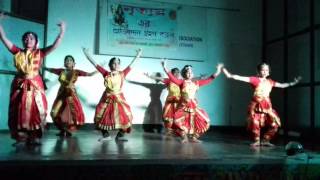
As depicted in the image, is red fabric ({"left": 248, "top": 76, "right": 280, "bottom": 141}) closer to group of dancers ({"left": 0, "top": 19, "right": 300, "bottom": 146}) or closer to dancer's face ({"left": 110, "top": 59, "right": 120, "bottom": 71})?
group of dancers ({"left": 0, "top": 19, "right": 300, "bottom": 146})

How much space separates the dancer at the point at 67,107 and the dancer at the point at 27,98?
4.78 ft

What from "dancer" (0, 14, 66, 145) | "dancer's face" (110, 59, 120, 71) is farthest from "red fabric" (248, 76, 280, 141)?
"dancer" (0, 14, 66, 145)

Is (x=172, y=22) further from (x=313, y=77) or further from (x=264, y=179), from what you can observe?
(x=264, y=179)

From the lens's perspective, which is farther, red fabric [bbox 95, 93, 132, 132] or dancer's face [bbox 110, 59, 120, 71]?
dancer's face [bbox 110, 59, 120, 71]

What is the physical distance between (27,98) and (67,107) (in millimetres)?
1617

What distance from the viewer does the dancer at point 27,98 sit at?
420 centimetres

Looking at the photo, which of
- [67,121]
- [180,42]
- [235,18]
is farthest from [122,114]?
[235,18]

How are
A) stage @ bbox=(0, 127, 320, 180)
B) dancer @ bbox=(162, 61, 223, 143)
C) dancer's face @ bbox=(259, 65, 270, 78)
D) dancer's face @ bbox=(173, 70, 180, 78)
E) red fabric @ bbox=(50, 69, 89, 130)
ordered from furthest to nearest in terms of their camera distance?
1. dancer's face @ bbox=(173, 70, 180, 78)
2. red fabric @ bbox=(50, 69, 89, 130)
3. dancer @ bbox=(162, 61, 223, 143)
4. dancer's face @ bbox=(259, 65, 270, 78)
5. stage @ bbox=(0, 127, 320, 180)

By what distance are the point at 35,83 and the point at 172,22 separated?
3.71m

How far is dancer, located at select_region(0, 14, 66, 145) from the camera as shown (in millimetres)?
4195

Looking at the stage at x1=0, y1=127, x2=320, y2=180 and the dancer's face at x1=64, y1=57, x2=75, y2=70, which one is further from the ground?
the dancer's face at x1=64, y1=57, x2=75, y2=70

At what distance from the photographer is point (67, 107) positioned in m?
5.82

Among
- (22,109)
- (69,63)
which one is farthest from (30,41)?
(69,63)

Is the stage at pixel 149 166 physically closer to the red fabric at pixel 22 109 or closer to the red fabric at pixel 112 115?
the red fabric at pixel 22 109
